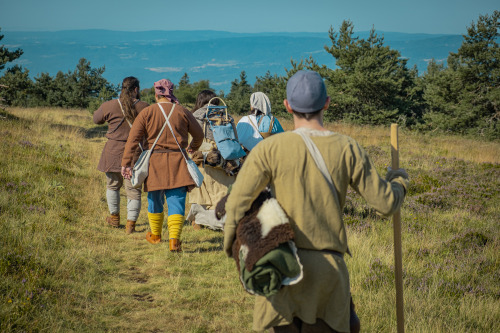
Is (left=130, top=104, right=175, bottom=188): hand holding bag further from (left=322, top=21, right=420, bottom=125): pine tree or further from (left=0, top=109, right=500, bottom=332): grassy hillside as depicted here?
(left=322, top=21, right=420, bottom=125): pine tree

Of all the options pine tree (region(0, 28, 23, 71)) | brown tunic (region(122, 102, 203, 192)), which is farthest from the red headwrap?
pine tree (region(0, 28, 23, 71))

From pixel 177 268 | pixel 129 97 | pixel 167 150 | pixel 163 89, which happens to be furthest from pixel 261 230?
pixel 129 97

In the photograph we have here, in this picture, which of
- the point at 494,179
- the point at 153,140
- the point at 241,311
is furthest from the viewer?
the point at 494,179

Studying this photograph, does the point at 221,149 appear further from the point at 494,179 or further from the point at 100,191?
the point at 494,179

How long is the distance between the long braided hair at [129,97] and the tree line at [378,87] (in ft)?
51.3

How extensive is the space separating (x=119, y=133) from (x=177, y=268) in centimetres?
239

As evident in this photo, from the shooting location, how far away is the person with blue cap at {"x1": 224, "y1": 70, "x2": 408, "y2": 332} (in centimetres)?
213


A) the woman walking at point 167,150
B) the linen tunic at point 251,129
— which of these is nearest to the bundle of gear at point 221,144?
the linen tunic at point 251,129

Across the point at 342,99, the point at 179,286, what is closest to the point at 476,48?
the point at 342,99

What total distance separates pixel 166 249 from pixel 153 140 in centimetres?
151

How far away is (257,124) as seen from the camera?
6.27m

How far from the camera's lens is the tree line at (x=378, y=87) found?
A: 26.0 metres

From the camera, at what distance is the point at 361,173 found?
2180 millimetres

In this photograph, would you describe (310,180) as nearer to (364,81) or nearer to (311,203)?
(311,203)
